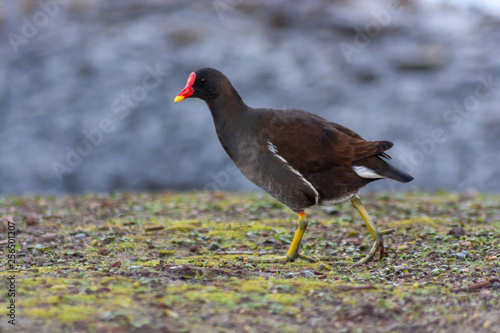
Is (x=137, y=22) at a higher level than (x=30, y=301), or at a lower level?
higher

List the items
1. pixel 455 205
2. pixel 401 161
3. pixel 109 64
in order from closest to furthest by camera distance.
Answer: pixel 455 205 < pixel 401 161 < pixel 109 64

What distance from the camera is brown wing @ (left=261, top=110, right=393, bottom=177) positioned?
6613 millimetres

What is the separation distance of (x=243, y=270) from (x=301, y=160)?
4.59 ft

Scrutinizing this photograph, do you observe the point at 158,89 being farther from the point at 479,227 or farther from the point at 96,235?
the point at 479,227

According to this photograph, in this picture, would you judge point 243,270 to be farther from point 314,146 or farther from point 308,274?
point 314,146

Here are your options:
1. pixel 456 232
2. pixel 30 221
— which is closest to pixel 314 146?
pixel 456 232

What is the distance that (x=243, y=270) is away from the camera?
19.7 feet

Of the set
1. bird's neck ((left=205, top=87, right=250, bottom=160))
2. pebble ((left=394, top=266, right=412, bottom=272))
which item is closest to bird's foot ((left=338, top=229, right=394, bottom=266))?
pebble ((left=394, top=266, right=412, bottom=272))

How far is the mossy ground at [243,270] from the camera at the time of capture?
4.45 metres

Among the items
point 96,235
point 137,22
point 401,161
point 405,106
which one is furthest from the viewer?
point 137,22

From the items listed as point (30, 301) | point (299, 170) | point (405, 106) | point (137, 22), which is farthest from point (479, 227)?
point (137, 22)

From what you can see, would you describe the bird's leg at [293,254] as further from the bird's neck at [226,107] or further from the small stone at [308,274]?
the bird's neck at [226,107]

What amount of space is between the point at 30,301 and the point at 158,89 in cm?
1493

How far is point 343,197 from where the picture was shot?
6.71 m
